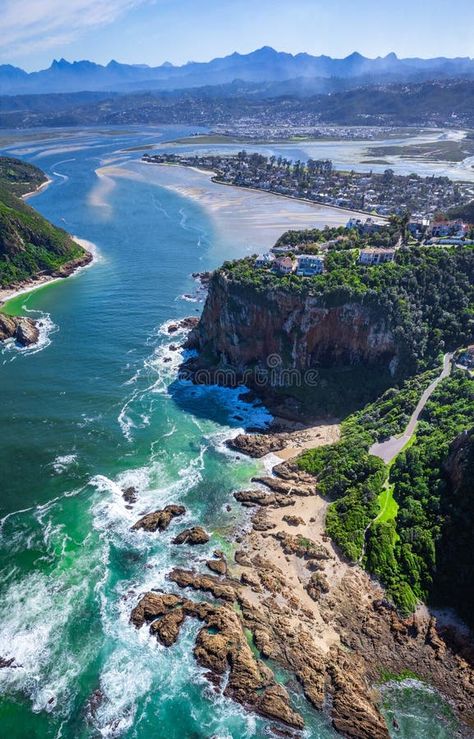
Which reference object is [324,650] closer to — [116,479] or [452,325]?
[116,479]

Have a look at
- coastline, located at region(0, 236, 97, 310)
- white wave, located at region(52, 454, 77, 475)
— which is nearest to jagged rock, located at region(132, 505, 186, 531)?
white wave, located at region(52, 454, 77, 475)

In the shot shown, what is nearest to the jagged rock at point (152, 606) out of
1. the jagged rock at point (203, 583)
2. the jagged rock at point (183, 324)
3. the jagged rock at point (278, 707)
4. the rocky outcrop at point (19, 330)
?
the jagged rock at point (203, 583)

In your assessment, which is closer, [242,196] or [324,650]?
[324,650]

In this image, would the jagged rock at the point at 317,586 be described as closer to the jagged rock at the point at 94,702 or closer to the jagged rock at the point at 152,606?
the jagged rock at the point at 152,606

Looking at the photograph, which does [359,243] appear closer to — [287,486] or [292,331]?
[292,331]

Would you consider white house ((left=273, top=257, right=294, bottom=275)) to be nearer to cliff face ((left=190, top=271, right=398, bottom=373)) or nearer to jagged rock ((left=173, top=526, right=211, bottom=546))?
cliff face ((left=190, top=271, right=398, bottom=373))

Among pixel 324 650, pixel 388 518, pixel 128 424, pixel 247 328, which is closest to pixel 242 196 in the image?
pixel 247 328
